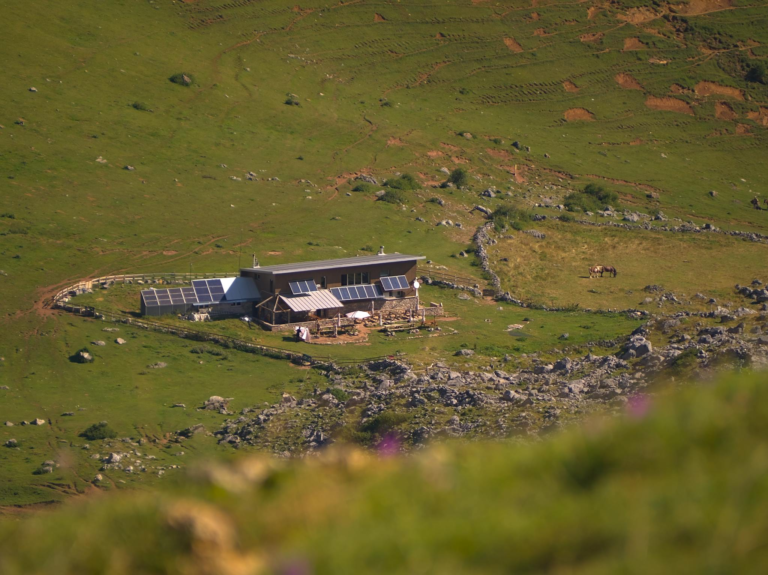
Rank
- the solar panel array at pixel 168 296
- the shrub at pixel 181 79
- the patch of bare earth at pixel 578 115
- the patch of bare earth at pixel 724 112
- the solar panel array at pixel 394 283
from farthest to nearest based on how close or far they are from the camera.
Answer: the patch of bare earth at pixel 724 112, the patch of bare earth at pixel 578 115, the shrub at pixel 181 79, the solar panel array at pixel 394 283, the solar panel array at pixel 168 296

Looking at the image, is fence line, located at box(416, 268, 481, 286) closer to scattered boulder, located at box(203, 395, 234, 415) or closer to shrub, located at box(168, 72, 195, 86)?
scattered boulder, located at box(203, 395, 234, 415)

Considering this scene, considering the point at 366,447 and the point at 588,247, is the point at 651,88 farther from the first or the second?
the point at 366,447

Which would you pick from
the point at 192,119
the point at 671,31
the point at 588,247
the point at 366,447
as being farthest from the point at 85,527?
the point at 671,31

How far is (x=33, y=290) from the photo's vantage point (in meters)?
58.5

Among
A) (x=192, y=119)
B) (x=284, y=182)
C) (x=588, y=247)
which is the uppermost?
(x=192, y=119)

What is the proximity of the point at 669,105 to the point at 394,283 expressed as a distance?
271 feet

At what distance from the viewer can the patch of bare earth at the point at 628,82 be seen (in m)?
133

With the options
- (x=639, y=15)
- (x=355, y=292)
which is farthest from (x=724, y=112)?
(x=355, y=292)

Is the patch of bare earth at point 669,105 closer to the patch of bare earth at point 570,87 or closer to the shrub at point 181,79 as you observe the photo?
the patch of bare earth at point 570,87

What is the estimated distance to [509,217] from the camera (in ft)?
287

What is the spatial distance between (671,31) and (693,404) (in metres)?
145

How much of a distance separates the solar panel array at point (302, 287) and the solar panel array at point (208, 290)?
4.26m

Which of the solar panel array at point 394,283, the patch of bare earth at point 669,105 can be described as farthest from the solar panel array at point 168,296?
the patch of bare earth at point 669,105

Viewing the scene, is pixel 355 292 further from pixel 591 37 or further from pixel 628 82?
pixel 591 37
